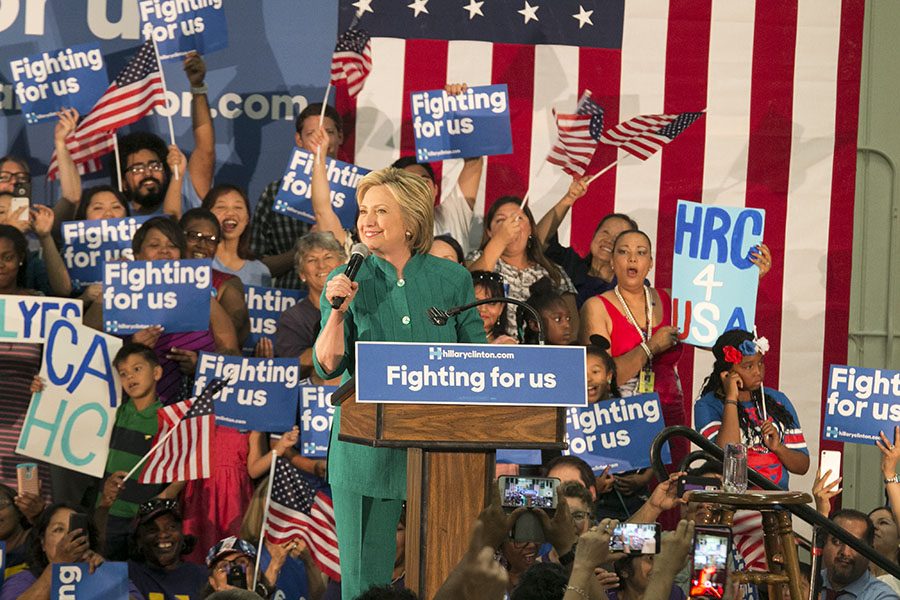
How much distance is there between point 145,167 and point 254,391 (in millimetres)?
1703

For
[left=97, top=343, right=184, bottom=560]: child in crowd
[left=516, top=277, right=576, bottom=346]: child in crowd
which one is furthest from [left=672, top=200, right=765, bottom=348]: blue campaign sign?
[left=97, top=343, right=184, bottom=560]: child in crowd

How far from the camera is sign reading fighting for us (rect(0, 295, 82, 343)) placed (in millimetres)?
6363

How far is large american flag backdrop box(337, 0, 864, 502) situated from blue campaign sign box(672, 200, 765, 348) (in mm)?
661

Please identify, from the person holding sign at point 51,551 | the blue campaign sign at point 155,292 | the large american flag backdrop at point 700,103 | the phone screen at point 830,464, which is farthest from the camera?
the large american flag backdrop at point 700,103

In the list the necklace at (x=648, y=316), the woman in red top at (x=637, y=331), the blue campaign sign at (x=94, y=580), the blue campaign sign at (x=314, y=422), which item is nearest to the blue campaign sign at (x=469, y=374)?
the blue campaign sign at (x=94, y=580)

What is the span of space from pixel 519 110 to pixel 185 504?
328 cm

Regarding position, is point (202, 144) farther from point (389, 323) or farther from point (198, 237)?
point (389, 323)

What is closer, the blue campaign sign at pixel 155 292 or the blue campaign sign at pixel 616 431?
the blue campaign sign at pixel 616 431

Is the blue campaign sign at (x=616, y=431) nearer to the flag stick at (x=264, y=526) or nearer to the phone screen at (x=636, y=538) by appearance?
the flag stick at (x=264, y=526)

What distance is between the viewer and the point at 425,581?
11.0ft

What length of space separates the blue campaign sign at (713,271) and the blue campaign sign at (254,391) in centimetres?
219

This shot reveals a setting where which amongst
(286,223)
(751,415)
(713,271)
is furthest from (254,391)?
(713,271)

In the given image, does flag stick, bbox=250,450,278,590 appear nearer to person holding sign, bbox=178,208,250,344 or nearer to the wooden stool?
person holding sign, bbox=178,208,250,344

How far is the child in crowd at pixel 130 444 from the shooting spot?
19.9 ft
